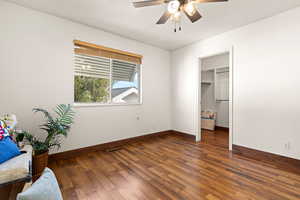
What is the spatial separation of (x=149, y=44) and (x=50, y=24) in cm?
230

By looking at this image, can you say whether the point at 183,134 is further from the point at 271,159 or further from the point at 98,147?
the point at 98,147

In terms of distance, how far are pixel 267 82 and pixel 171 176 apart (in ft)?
7.97

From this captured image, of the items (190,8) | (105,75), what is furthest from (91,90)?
(190,8)

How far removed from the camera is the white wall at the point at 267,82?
229 cm

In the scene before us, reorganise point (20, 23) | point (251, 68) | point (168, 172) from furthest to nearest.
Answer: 1. point (251, 68)
2. point (20, 23)
3. point (168, 172)

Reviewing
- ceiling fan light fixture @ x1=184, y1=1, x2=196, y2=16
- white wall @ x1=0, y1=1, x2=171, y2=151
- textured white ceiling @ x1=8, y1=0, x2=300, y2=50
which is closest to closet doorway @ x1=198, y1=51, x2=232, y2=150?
textured white ceiling @ x1=8, y1=0, x2=300, y2=50

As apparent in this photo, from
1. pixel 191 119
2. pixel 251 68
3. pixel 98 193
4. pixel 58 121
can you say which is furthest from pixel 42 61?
pixel 251 68

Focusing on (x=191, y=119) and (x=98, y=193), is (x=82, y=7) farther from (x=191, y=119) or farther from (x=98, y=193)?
(x=191, y=119)

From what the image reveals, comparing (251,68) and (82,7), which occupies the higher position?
(82,7)

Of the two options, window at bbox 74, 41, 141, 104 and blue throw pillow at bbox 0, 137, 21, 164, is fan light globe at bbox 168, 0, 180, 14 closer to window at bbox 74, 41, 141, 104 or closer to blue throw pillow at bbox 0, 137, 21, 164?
window at bbox 74, 41, 141, 104

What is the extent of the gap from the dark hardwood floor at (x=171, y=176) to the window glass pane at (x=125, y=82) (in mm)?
1335

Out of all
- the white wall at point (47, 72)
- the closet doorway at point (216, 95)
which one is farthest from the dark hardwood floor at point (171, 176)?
the closet doorway at point (216, 95)

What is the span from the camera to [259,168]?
223cm

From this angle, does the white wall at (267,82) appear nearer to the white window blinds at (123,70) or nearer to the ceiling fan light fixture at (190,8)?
the ceiling fan light fixture at (190,8)
